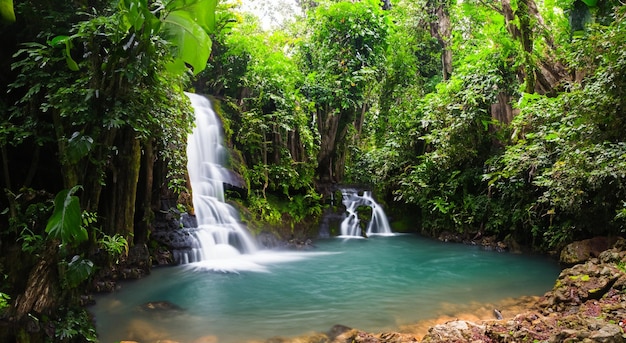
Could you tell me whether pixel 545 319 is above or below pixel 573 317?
below

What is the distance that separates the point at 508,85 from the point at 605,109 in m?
5.56

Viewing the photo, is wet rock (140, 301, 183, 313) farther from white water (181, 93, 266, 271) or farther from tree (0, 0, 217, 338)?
white water (181, 93, 266, 271)

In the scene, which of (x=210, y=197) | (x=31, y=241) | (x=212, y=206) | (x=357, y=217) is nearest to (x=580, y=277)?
(x=31, y=241)

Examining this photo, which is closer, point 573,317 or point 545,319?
point 573,317

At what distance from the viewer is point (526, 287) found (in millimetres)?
7414

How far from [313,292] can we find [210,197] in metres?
4.77

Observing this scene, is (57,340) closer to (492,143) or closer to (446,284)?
(446,284)

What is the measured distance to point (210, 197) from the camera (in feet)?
35.8

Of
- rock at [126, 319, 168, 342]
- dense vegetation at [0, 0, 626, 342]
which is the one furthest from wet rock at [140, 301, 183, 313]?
dense vegetation at [0, 0, 626, 342]

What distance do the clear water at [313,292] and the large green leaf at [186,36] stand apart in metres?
3.44

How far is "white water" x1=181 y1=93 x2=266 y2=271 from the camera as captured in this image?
9.51 m

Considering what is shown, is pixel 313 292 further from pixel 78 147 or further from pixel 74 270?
pixel 78 147

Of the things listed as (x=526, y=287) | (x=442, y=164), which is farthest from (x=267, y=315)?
(x=442, y=164)

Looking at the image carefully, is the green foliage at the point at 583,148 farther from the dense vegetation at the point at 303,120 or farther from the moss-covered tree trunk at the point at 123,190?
the moss-covered tree trunk at the point at 123,190
